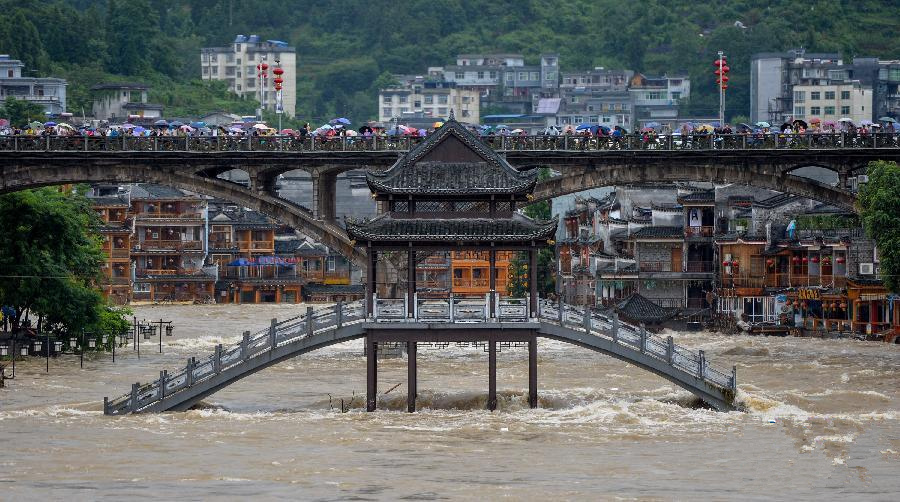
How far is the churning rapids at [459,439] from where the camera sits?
155 feet

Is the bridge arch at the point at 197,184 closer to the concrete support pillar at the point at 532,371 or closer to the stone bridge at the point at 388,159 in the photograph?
the stone bridge at the point at 388,159

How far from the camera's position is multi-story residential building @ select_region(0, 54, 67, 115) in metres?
162

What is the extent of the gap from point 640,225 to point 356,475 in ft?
224

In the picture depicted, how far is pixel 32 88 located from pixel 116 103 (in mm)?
11820

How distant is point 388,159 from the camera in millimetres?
89312

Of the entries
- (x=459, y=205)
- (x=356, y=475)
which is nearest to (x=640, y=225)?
(x=459, y=205)

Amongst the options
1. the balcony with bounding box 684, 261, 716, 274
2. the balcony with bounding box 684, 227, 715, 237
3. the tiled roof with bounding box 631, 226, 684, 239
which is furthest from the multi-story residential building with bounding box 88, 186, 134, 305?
the balcony with bounding box 684, 227, 715, 237

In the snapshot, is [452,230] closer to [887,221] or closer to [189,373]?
[189,373]

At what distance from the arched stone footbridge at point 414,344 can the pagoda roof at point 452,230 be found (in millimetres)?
2034

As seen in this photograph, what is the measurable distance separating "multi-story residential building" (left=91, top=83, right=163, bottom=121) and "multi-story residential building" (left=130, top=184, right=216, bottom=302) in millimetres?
25215

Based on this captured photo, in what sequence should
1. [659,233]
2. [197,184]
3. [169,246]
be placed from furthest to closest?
[169,246] < [659,233] < [197,184]

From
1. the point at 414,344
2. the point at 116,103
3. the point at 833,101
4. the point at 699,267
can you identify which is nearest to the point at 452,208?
the point at 414,344

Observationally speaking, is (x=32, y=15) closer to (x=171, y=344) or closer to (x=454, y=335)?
(x=171, y=344)

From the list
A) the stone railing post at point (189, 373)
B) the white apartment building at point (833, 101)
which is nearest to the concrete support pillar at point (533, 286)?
the stone railing post at point (189, 373)
